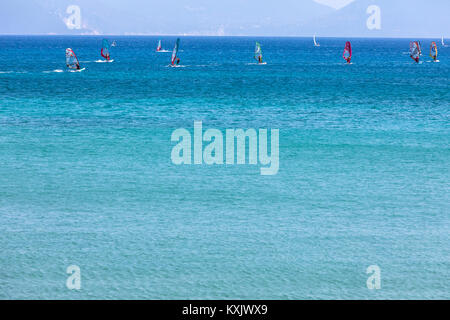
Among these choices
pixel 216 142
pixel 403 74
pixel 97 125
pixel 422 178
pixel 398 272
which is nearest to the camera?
pixel 398 272

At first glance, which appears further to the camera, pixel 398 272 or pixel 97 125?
pixel 97 125

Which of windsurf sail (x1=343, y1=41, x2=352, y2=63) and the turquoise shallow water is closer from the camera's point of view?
the turquoise shallow water

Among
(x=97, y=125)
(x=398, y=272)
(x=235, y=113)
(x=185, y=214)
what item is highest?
(x=235, y=113)

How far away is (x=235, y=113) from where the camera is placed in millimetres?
56812

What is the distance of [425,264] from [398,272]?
1.10 meters

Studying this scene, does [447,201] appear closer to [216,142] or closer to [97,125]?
[216,142]

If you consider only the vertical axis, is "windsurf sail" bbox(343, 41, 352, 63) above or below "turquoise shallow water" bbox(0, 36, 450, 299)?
above

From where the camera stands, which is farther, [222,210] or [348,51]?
[348,51]

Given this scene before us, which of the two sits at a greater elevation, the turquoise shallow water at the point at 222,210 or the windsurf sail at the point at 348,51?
the windsurf sail at the point at 348,51

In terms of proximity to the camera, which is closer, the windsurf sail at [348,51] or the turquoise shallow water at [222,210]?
the turquoise shallow water at [222,210]

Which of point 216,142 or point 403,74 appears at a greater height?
point 403,74

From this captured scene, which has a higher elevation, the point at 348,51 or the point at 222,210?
the point at 348,51

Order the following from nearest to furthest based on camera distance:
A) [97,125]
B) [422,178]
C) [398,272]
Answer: [398,272] < [422,178] < [97,125]

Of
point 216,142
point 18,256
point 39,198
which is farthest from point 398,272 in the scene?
point 216,142
